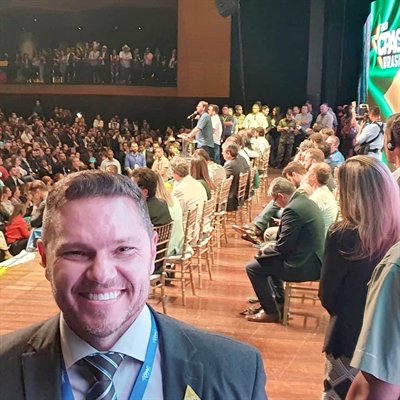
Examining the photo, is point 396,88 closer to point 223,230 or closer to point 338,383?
point 223,230

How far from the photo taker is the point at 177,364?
3.51ft

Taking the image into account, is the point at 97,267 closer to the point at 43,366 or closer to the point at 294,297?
the point at 43,366

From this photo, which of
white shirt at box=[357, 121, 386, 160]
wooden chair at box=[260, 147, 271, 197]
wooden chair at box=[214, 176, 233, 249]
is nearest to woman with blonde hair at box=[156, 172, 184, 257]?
wooden chair at box=[214, 176, 233, 249]

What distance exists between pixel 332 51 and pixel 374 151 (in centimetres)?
833

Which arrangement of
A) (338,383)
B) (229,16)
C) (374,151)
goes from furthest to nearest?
(229,16) < (374,151) < (338,383)

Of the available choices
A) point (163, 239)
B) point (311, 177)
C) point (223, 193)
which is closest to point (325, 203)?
point (311, 177)

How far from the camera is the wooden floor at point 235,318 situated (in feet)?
12.5

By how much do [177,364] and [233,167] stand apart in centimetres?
647

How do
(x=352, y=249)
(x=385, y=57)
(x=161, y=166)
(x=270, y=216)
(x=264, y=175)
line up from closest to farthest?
(x=352, y=249) → (x=270, y=216) → (x=385, y=57) → (x=161, y=166) → (x=264, y=175)

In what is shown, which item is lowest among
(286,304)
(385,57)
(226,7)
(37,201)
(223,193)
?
(286,304)

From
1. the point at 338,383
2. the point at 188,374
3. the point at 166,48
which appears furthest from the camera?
the point at 166,48

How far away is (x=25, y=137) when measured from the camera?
14891mm

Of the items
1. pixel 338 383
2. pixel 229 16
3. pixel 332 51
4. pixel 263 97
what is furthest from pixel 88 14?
pixel 338 383

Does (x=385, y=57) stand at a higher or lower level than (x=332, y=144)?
higher
